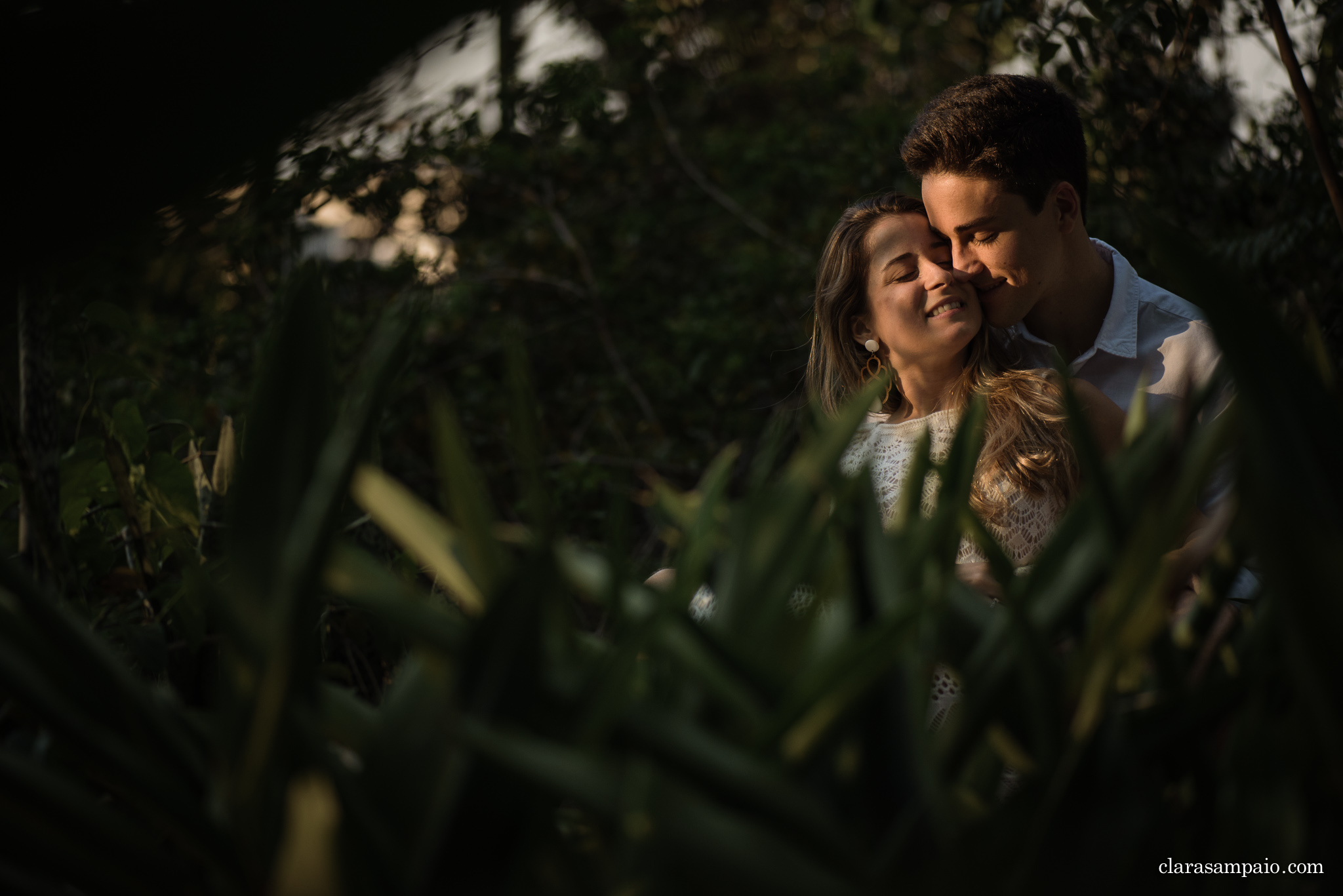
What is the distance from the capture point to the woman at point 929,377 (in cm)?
202

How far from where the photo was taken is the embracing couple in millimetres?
2262

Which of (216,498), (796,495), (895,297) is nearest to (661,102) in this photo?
(895,297)

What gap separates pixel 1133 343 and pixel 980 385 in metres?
0.42

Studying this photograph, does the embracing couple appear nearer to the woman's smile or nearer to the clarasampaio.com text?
the woman's smile

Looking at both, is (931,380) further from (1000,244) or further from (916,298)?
(1000,244)

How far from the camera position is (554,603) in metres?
0.41

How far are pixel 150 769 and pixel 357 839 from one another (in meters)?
0.11

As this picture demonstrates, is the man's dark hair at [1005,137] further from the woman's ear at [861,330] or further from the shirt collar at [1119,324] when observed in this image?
the woman's ear at [861,330]

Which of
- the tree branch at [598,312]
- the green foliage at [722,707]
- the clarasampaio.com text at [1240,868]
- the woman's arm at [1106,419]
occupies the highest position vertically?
the green foliage at [722,707]

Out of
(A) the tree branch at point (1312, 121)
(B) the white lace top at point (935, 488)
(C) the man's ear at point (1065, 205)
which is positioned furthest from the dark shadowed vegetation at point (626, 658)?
(C) the man's ear at point (1065, 205)

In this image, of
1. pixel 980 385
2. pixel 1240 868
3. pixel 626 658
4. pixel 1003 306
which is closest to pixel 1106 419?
pixel 980 385

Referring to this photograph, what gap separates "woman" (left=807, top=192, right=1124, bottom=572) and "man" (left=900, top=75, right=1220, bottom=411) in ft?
0.30

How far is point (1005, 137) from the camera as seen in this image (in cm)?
235

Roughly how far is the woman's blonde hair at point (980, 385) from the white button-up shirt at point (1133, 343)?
15 cm
